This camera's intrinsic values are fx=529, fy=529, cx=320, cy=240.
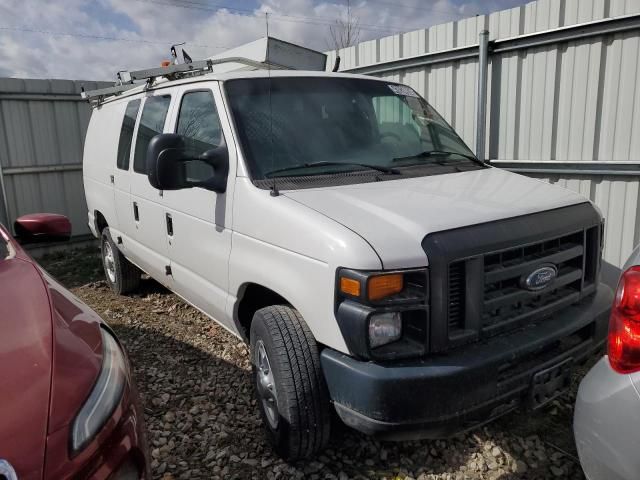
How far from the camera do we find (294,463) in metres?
2.96

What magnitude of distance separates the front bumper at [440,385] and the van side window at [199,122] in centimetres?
176

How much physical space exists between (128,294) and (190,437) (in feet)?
10.3

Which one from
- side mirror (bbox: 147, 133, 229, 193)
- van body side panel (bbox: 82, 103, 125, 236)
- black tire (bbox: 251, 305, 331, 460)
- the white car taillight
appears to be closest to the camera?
the white car taillight

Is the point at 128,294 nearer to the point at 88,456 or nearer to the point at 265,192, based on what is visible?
the point at 265,192

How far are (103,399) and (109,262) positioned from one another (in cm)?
469

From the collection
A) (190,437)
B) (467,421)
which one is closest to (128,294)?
(190,437)

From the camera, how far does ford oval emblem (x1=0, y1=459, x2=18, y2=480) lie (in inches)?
58.2

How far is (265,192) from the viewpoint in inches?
116

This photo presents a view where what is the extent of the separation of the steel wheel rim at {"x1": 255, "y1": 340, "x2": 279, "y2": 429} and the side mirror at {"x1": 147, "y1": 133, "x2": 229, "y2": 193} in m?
1.03

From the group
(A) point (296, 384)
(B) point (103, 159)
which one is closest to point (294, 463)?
(A) point (296, 384)

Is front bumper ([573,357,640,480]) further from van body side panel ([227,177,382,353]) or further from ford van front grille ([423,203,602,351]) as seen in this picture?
van body side panel ([227,177,382,353])

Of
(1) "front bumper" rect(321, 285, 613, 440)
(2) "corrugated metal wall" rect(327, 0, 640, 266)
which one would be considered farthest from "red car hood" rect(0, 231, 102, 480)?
(2) "corrugated metal wall" rect(327, 0, 640, 266)

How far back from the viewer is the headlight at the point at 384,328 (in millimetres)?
2320

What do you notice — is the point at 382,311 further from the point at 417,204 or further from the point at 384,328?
the point at 417,204
